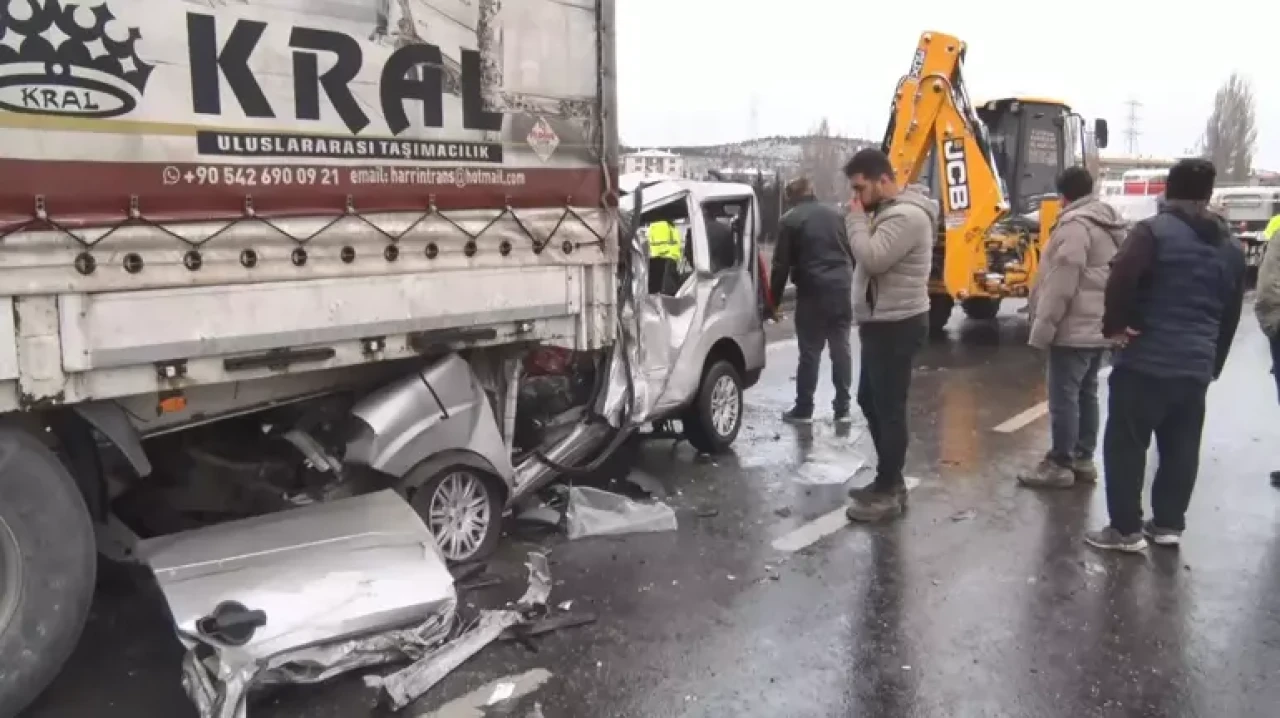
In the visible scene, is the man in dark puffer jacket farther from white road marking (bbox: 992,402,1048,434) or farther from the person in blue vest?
the person in blue vest

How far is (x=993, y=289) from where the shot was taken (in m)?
11.9

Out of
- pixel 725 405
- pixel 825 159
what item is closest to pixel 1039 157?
pixel 725 405

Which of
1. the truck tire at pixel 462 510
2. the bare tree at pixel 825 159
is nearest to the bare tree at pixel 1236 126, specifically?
the bare tree at pixel 825 159

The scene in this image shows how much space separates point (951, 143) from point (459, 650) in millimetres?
9036

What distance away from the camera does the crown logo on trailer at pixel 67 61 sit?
3.26 metres

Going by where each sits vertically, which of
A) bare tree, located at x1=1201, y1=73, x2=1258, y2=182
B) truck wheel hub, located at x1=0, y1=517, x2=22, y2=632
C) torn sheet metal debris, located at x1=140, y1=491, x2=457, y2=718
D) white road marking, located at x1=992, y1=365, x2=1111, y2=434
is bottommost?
white road marking, located at x1=992, y1=365, x2=1111, y2=434

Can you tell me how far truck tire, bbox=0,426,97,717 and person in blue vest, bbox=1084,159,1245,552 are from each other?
15.2ft

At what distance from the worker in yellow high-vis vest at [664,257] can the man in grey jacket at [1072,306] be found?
2297mm

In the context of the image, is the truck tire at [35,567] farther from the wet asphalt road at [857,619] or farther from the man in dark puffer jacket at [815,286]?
the man in dark puffer jacket at [815,286]

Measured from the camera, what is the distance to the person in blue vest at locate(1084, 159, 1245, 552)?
196 inches

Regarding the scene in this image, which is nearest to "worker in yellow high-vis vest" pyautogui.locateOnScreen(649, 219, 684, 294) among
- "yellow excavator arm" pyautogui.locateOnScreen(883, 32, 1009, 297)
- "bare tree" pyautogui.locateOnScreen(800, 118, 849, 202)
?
"yellow excavator arm" pyautogui.locateOnScreen(883, 32, 1009, 297)

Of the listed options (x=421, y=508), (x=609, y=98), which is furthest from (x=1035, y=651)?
(x=609, y=98)

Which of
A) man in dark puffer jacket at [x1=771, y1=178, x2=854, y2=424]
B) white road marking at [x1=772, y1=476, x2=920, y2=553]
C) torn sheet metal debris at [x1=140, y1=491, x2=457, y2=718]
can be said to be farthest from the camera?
man in dark puffer jacket at [x1=771, y1=178, x2=854, y2=424]

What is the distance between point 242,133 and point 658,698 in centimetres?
259
